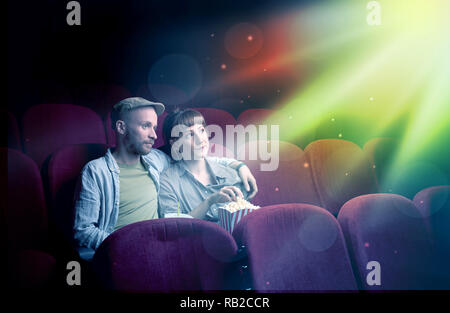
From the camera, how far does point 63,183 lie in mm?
460

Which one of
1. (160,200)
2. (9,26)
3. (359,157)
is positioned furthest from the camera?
(9,26)

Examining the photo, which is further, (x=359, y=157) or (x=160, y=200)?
(x=359, y=157)

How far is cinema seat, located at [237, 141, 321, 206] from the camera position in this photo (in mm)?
638

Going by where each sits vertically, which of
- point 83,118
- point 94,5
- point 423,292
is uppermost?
point 94,5

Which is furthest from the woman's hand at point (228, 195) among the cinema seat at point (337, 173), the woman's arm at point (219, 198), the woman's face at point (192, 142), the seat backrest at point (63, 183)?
the cinema seat at point (337, 173)

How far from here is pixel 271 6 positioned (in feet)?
3.54

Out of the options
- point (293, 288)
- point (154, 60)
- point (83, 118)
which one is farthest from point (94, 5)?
point (293, 288)

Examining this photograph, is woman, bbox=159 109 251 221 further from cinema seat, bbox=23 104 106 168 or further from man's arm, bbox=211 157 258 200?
cinema seat, bbox=23 104 106 168

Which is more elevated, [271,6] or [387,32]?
[271,6]

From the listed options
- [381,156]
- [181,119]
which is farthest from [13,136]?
[381,156]

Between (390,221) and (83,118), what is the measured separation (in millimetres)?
638

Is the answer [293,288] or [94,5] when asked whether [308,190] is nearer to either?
[293,288]

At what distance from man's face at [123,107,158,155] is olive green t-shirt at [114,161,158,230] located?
0.10ft

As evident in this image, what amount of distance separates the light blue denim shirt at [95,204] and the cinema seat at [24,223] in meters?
0.04
